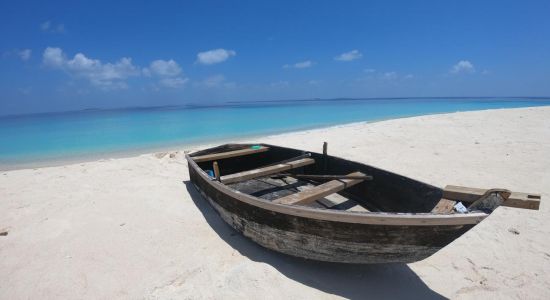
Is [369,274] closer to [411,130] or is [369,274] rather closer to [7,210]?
[7,210]

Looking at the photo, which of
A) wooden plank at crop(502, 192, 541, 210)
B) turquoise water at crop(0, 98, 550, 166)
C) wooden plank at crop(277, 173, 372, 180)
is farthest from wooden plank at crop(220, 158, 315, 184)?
turquoise water at crop(0, 98, 550, 166)

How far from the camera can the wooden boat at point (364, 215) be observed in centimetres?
217

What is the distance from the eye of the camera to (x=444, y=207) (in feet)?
8.10

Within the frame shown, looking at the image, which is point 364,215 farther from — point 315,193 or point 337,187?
point 337,187

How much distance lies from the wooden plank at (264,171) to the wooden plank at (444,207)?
260 centimetres

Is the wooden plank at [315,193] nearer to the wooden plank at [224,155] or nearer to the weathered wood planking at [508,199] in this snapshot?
the weathered wood planking at [508,199]

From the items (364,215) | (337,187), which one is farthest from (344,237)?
(337,187)

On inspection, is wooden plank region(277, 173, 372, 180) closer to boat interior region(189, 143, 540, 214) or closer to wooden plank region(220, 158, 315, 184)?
boat interior region(189, 143, 540, 214)

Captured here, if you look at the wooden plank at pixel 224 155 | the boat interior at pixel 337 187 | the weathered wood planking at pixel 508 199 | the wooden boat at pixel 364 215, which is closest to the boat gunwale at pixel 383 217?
the wooden boat at pixel 364 215

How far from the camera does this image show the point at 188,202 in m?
5.17

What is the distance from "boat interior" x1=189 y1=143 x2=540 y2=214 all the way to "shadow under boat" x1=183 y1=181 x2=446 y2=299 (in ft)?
2.37

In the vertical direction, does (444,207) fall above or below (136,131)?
above

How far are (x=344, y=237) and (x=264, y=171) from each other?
242 centimetres

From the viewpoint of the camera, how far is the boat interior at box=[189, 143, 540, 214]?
98.0 inches
